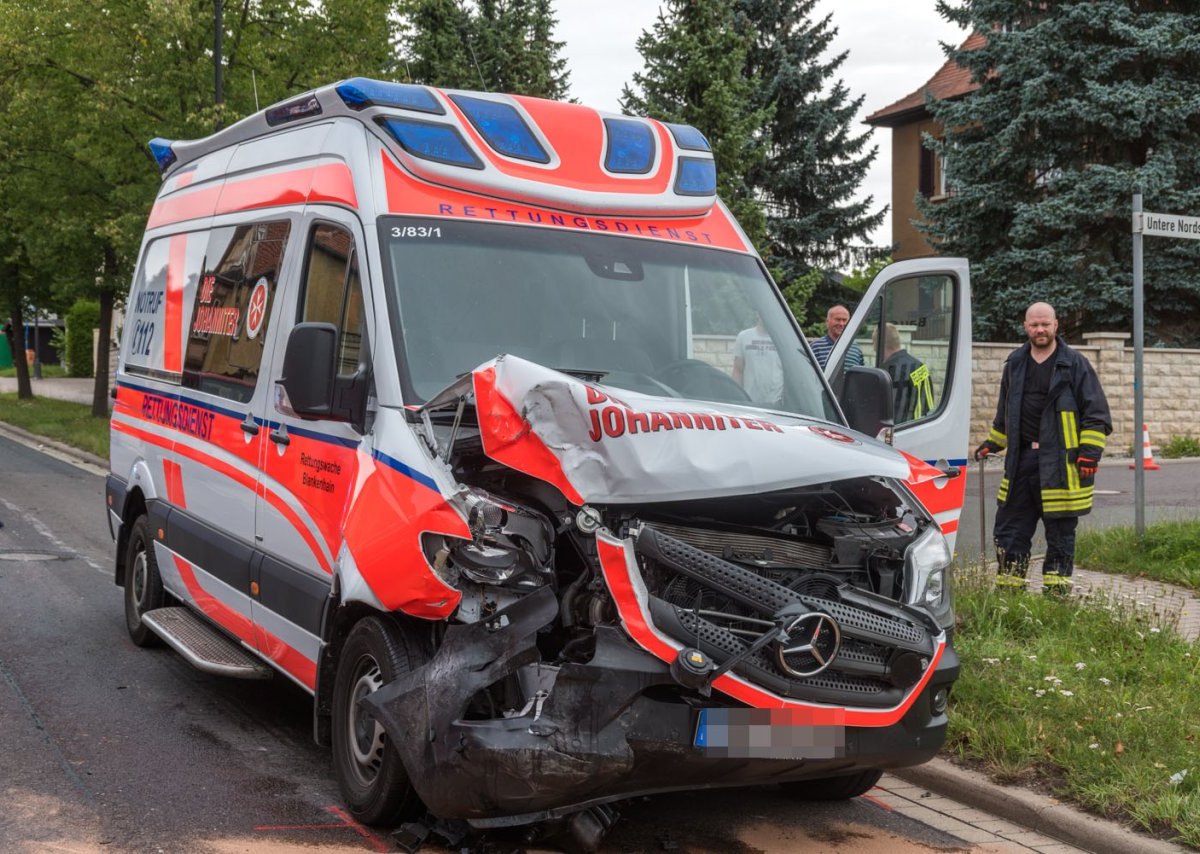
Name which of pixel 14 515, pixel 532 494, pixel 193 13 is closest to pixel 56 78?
pixel 193 13

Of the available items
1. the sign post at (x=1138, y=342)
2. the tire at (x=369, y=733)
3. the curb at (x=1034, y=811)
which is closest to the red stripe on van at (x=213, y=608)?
the tire at (x=369, y=733)

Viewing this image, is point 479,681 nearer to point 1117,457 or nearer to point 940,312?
point 940,312

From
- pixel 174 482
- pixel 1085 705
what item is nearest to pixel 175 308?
pixel 174 482

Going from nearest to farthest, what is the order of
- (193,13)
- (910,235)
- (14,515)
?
1. (14,515)
2. (193,13)
3. (910,235)

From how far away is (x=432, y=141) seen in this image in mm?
5586

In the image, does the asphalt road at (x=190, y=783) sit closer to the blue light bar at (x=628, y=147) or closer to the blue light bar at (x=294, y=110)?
the blue light bar at (x=628, y=147)

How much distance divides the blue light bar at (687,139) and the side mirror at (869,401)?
1.31m

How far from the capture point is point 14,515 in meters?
14.1

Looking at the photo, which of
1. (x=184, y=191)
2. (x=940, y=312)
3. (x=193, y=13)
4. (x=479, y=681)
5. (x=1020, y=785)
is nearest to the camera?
(x=479, y=681)

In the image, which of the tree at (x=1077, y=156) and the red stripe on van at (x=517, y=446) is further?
the tree at (x=1077, y=156)

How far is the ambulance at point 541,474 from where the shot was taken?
4273 millimetres

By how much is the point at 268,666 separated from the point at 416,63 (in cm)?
2089

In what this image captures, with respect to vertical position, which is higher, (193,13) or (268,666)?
(193,13)

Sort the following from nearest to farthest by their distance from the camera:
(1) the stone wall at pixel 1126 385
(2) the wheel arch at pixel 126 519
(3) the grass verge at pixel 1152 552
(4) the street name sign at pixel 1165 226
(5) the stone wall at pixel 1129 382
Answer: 1. (2) the wheel arch at pixel 126 519
2. (4) the street name sign at pixel 1165 226
3. (3) the grass verge at pixel 1152 552
4. (1) the stone wall at pixel 1126 385
5. (5) the stone wall at pixel 1129 382
